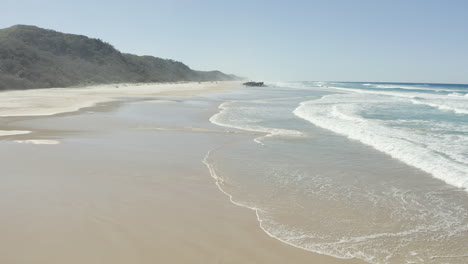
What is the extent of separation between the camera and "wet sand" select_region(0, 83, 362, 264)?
3645 millimetres

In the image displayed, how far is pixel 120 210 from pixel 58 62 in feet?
199

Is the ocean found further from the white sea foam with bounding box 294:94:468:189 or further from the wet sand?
the wet sand

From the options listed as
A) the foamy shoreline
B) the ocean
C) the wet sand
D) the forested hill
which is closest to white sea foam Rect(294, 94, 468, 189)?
the ocean

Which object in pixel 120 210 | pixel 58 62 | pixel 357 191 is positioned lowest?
pixel 357 191

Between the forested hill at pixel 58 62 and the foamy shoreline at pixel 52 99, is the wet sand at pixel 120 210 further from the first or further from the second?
the forested hill at pixel 58 62

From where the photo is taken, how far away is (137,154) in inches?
325

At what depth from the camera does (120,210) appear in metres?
4.74

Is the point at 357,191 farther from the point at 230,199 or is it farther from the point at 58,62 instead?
the point at 58,62

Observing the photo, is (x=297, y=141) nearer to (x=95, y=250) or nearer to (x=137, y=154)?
(x=137, y=154)

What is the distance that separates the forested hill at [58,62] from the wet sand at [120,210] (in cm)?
3726

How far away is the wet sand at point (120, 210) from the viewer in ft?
12.0

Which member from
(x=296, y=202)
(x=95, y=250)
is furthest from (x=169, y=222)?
(x=296, y=202)

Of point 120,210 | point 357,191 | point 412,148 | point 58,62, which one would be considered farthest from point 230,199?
point 58,62

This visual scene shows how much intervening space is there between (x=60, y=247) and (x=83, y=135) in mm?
7615
